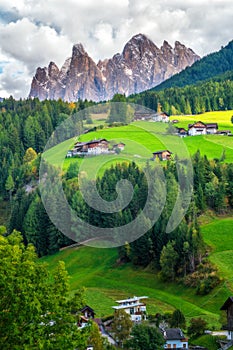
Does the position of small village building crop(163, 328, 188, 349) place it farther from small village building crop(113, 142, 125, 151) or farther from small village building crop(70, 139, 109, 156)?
small village building crop(70, 139, 109, 156)

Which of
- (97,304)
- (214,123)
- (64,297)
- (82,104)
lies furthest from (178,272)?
(82,104)

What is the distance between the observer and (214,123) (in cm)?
12519

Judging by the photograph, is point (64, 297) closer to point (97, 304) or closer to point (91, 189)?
point (97, 304)

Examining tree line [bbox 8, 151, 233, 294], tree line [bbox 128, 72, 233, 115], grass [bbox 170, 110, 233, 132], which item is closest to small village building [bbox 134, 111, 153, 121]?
grass [bbox 170, 110, 233, 132]

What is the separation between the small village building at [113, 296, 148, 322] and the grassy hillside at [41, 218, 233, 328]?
0.94 meters

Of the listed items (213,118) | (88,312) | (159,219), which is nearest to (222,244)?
(159,219)

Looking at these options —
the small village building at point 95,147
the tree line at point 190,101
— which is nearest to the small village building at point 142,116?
the small village building at point 95,147

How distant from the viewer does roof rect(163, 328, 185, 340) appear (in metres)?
39.8

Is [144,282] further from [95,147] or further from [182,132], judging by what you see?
[182,132]

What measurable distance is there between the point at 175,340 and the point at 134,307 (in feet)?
33.4

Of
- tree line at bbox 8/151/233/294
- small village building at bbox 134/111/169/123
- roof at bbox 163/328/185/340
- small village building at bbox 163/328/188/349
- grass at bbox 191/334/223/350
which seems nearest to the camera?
grass at bbox 191/334/223/350

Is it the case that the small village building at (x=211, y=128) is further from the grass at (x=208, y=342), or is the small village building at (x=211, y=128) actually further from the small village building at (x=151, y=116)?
the grass at (x=208, y=342)

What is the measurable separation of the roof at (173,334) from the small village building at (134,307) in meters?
6.62

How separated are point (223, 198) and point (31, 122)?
74.7 m
